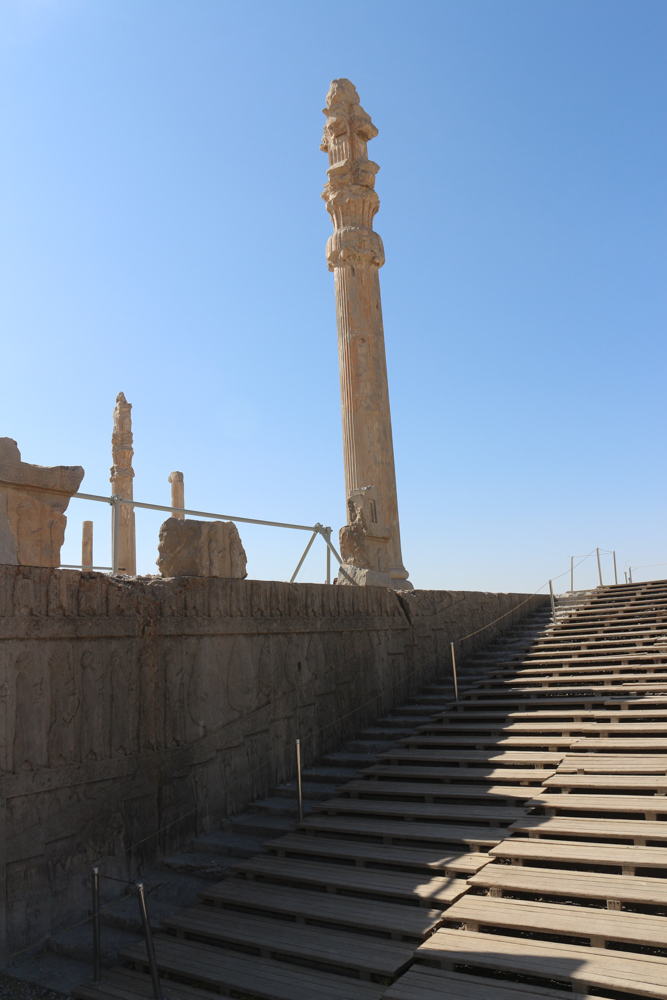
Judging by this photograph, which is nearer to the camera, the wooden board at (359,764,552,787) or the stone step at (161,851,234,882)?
the stone step at (161,851,234,882)

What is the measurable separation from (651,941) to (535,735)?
3.48m

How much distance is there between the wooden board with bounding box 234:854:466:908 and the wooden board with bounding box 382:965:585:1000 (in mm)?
718

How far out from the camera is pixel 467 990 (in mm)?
3703

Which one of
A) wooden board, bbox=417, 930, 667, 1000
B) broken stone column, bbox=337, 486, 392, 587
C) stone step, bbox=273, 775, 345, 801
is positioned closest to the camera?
wooden board, bbox=417, 930, 667, 1000

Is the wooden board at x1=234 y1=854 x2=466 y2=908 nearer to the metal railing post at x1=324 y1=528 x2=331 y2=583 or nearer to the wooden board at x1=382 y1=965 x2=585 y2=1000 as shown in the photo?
the wooden board at x1=382 y1=965 x2=585 y2=1000

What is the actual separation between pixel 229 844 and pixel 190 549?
229 cm

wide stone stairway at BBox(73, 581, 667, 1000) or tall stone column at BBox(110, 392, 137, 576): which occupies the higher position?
tall stone column at BBox(110, 392, 137, 576)

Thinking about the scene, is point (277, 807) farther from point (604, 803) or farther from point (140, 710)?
point (604, 803)

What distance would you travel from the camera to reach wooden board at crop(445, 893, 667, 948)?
3.86 meters

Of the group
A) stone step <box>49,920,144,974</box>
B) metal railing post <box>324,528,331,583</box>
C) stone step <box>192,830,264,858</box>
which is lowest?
stone step <box>49,920,144,974</box>

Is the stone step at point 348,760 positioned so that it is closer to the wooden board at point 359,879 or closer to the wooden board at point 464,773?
the wooden board at point 464,773

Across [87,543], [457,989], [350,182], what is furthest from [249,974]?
[87,543]

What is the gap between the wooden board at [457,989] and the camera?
141 inches

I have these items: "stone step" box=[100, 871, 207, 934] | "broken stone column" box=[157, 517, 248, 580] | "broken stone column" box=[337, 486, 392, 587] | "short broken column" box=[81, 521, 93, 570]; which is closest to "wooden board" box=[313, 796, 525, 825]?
"stone step" box=[100, 871, 207, 934]
